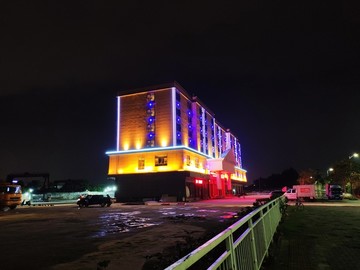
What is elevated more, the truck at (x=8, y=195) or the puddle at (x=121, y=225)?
the truck at (x=8, y=195)

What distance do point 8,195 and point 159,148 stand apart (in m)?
28.0

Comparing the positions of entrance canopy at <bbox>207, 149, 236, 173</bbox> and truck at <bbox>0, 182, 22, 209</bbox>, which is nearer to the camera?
truck at <bbox>0, 182, 22, 209</bbox>

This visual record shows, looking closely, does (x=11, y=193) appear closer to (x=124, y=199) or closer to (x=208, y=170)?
(x=124, y=199)

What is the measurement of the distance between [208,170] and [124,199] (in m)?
21.1

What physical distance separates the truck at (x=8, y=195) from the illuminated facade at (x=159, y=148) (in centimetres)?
2447

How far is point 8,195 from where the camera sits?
3434cm

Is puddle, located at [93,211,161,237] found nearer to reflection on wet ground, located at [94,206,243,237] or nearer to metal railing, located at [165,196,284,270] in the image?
reflection on wet ground, located at [94,206,243,237]

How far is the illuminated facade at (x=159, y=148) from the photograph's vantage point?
56094 millimetres

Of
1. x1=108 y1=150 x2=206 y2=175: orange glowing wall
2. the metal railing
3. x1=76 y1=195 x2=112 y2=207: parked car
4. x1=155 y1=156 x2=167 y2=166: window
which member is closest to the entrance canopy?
x1=108 y1=150 x2=206 y2=175: orange glowing wall

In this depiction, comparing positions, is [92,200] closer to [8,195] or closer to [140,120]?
[8,195]

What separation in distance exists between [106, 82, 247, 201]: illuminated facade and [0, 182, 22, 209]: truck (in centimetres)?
2447

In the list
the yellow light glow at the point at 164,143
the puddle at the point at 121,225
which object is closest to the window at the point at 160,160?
the yellow light glow at the point at 164,143

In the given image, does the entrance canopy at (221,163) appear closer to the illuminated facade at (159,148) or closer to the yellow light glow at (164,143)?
the illuminated facade at (159,148)

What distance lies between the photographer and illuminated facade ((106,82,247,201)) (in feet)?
184
